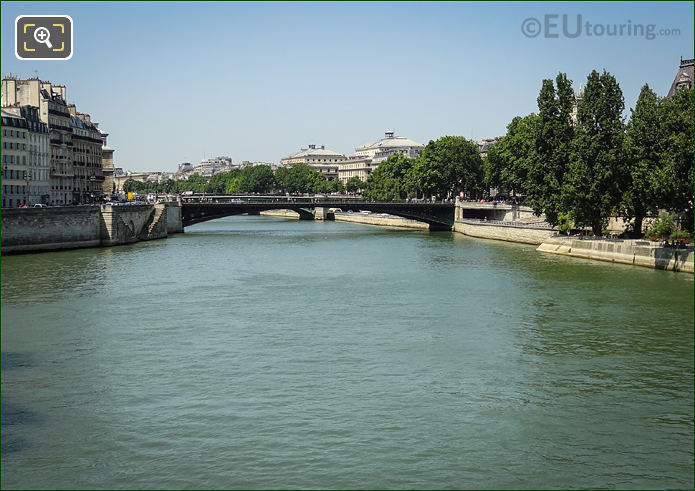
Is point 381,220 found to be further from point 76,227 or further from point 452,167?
point 76,227

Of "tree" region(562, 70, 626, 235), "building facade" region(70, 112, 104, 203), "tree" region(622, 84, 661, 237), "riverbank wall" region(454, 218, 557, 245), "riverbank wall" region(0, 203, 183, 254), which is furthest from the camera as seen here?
"building facade" region(70, 112, 104, 203)

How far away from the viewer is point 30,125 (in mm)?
60969

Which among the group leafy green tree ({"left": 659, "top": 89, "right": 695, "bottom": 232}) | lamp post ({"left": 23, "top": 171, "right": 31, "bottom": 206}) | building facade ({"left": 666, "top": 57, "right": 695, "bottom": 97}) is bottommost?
lamp post ({"left": 23, "top": 171, "right": 31, "bottom": 206})

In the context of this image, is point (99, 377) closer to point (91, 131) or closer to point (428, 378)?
point (428, 378)

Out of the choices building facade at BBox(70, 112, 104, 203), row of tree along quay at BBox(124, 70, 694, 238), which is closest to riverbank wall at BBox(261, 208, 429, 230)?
row of tree along quay at BBox(124, 70, 694, 238)

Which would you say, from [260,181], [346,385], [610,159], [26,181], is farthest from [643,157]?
[260,181]

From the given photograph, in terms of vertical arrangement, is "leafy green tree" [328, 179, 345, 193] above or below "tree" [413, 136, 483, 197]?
below

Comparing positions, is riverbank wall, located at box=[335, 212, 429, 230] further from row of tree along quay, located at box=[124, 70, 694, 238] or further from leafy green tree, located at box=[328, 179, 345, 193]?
leafy green tree, located at box=[328, 179, 345, 193]

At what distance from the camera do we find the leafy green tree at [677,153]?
40.8 metres

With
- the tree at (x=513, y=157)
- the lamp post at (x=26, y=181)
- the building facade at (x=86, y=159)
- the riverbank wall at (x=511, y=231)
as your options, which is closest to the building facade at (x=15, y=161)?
the lamp post at (x=26, y=181)

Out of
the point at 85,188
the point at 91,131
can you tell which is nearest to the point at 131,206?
the point at 85,188

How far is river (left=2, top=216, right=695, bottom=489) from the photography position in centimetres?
1412

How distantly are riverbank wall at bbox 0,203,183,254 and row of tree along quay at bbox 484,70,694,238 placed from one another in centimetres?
2887

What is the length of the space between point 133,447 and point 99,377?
4.75 metres
